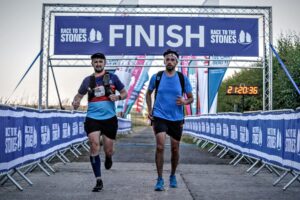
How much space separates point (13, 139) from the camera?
767cm

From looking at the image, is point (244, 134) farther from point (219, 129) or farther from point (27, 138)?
point (27, 138)

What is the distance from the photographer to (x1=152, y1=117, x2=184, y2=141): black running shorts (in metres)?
7.62

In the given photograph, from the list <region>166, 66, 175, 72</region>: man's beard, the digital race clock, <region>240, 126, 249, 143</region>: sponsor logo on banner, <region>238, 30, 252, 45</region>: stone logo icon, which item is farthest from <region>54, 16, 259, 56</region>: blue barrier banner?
<region>166, 66, 175, 72</region>: man's beard

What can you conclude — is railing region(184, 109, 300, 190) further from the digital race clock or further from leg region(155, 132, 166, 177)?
the digital race clock

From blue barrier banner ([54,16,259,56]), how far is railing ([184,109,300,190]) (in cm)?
439

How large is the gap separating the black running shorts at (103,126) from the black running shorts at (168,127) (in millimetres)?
580

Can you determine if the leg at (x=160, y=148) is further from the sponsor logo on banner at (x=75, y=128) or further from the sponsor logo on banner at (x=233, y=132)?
the sponsor logo on banner at (x=75, y=128)

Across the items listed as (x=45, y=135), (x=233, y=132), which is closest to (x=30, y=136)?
(x=45, y=135)

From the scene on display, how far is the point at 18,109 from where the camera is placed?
8039 millimetres

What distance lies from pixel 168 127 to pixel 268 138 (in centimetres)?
271

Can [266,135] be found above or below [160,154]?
above

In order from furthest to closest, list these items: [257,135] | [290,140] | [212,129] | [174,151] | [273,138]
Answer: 1. [212,129]
2. [257,135]
3. [273,138]
4. [290,140]
5. [174,151]

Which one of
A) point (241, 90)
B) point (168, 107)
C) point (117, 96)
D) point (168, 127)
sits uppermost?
point (241, 90)

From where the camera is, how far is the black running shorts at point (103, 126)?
7594mm
